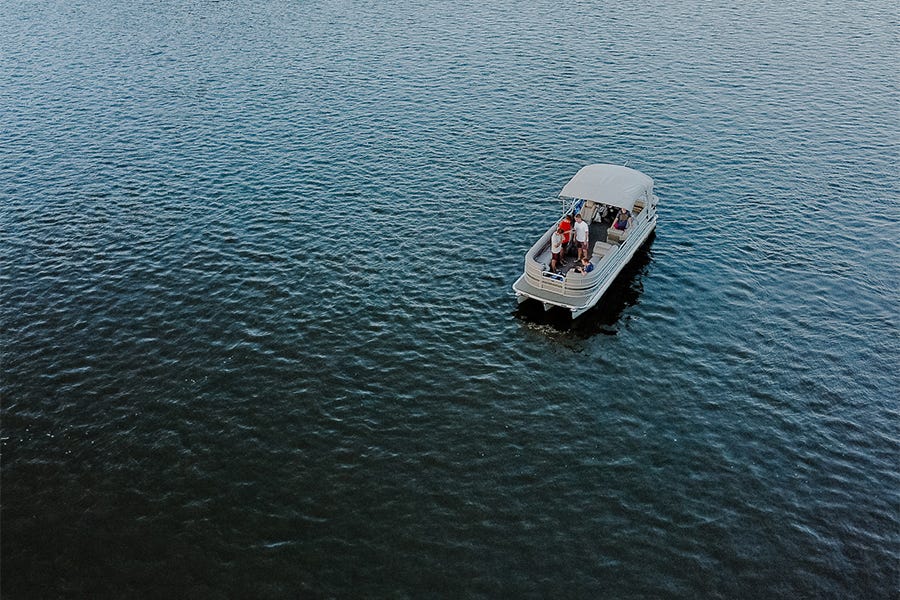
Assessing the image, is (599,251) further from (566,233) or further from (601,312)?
(601,312)

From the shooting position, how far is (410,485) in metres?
28.3

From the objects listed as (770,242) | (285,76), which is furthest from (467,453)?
(285,76)

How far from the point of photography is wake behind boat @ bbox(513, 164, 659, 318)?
3759 centimetres

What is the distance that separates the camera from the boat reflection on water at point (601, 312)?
37656 mm

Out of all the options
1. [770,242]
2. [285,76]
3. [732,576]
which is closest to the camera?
[732,576]

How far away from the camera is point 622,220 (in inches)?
1666

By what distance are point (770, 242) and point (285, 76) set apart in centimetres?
5362

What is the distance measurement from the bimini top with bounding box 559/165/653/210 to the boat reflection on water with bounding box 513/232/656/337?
4.35m

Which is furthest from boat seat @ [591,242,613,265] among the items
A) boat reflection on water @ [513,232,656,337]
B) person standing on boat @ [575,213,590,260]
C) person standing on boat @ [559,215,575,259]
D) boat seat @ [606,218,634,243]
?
boat reflection on water @ [513,232,656,337]

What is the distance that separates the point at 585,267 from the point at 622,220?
577 centimetres

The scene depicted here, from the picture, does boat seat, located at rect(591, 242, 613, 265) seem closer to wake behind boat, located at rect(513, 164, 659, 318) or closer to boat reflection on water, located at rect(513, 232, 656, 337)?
wake behind boat, located at rect(513, 164, 659, 318)

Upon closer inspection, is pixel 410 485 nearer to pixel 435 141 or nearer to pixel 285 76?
pixel 435 141

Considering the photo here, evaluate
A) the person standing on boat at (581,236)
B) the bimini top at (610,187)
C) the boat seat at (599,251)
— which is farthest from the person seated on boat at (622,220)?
the person standing on boat at (581,236)

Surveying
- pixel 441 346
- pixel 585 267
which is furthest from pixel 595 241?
pixel 441 346
